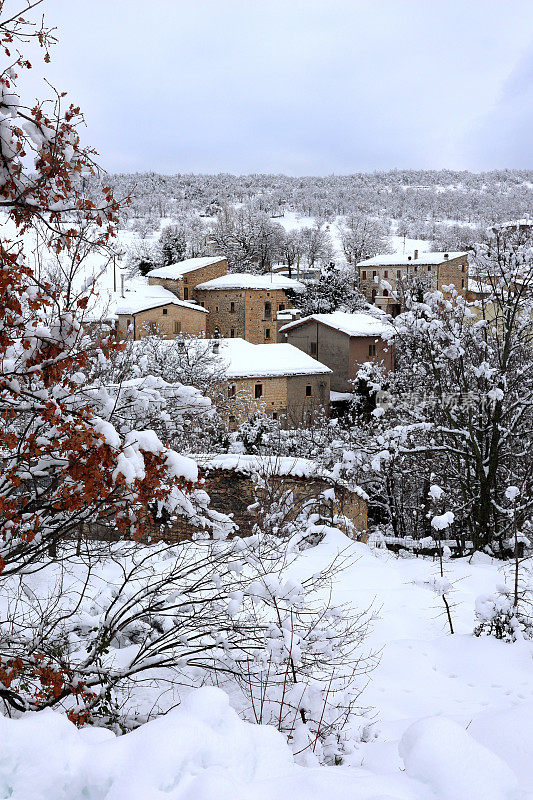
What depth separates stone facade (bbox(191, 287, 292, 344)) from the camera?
144 feet

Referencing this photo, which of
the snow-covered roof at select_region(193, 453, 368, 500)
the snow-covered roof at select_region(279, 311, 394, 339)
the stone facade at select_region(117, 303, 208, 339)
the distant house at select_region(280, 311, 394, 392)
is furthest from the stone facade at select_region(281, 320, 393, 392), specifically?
the snow-covered roof at select_region(193, 453, 368, 500)

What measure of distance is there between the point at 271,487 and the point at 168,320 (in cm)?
2861

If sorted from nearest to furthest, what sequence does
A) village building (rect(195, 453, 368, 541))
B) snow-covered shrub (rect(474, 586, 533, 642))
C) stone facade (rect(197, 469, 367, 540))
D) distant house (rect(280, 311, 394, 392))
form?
snow-covered shrub (rect(474, 586, 533, 642))
village building (rect(195, 453, 368, 541))
stone facade (rect(197, 469, 367, 540))
distant house (rect(280, 311, 394, 392))

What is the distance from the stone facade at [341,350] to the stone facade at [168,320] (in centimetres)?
655

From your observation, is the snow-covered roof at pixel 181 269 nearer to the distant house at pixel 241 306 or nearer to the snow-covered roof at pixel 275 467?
the distant house at pixel 241 306

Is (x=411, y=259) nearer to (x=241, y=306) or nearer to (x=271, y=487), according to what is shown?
(x=241, y=306)

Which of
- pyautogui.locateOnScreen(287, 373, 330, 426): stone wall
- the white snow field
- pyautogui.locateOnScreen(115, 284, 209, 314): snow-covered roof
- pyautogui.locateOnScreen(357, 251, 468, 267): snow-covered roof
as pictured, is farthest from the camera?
pyautogui.locateOnScreen(357, 251, 468, 267): snow-covered roof

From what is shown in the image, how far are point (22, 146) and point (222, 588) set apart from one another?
351 cm

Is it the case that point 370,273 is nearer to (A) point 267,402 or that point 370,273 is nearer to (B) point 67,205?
(A) point 267,402

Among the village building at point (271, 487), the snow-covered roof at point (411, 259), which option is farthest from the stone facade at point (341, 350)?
the village building at point (271, 487)

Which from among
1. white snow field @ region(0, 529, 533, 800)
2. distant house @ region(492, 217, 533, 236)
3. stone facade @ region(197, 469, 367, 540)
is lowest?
stone facade @ region(197, 469, 367, 540)

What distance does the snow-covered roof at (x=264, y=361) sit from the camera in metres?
31.1

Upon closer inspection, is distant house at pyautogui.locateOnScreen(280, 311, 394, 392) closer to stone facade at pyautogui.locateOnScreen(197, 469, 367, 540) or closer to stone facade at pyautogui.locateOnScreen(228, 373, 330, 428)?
stone facade at pyautogui.locateOnScreen(228, 373, 330, 428)

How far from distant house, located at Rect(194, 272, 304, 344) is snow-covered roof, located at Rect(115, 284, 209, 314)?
257 centimetres
